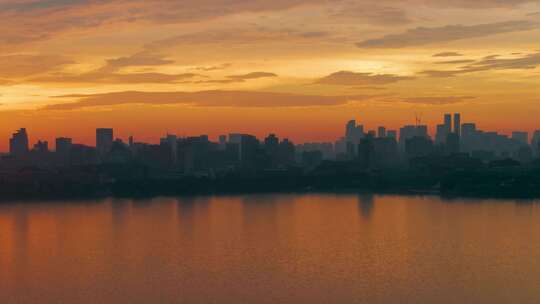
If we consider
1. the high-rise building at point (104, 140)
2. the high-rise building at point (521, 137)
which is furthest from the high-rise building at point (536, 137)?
the high-rise building at point (104, 140)

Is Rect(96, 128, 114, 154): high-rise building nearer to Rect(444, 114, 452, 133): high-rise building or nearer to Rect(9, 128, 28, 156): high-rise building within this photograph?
Rect(9, 128, 28, 156): high-rise building

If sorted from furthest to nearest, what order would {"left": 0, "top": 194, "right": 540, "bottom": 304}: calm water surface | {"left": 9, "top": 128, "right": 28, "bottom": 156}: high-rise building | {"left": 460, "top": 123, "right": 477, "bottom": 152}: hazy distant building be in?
1. {"left": 460, "top": 123, "right": 477, "bottom": 152}: hazy distant building
2. {"left": 9, "top": 128, "right": 28, "bottom": 156}: high-rise building
3. {"left": 0, "top": 194, "right": 540, "bottom": 304}: calm water surface

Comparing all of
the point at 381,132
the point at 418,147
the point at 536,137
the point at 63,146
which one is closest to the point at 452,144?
the point at 418,147

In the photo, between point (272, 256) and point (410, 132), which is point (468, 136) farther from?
point (272, 256)

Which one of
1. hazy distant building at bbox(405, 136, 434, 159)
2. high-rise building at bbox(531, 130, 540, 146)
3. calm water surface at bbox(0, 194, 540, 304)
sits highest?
high-rise building at bbox(531, 130, 540, 146)

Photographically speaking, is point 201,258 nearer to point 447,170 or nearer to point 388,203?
point 388,203

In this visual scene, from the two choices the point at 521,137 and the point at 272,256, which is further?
the point at 521,137

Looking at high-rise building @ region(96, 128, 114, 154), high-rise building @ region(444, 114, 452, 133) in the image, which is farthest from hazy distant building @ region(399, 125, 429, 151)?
high-rise building @ region(96, 128, 114, 154)
